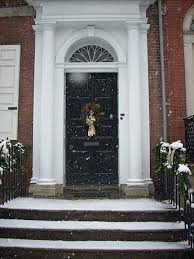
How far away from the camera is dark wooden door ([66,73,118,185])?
26.3 feet

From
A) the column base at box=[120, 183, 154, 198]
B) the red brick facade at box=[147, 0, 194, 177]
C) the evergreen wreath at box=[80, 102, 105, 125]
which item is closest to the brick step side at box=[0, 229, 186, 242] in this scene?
the column base at box=[120, 183, 154, 198]

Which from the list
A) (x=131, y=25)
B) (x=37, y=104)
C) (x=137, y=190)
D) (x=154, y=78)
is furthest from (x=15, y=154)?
(x=131, y=25)

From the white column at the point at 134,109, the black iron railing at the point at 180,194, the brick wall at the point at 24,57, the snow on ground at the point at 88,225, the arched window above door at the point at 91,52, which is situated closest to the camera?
the black iron railing at the point at 180,194

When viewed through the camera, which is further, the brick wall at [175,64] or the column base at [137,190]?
the brick wall at [175,64]

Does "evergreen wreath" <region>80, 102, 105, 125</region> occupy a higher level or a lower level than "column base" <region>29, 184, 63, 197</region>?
higher

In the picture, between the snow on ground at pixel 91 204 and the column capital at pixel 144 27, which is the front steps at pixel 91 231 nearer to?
the snow on ground at pixel 91 204

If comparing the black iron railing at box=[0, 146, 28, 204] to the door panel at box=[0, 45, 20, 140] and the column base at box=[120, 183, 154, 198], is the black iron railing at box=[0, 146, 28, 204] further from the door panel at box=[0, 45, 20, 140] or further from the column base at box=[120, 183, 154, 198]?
the column base at box=[120, 183, 154, 198]

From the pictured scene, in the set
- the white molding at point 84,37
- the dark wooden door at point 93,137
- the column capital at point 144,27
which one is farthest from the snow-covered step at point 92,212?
the column capital at point 144,27

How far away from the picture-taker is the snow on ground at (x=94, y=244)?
186 inches

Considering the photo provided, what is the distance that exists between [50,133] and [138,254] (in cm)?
374

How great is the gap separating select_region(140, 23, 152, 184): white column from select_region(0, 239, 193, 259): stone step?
3036 mm

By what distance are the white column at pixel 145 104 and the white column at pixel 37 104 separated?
96.1 inches

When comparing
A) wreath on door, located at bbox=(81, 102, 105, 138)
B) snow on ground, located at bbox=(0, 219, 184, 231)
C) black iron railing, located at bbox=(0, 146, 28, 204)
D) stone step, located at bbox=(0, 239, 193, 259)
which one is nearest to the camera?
stone step, located at bbox=(0, 239, 193, 259)

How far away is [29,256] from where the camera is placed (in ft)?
15.5
